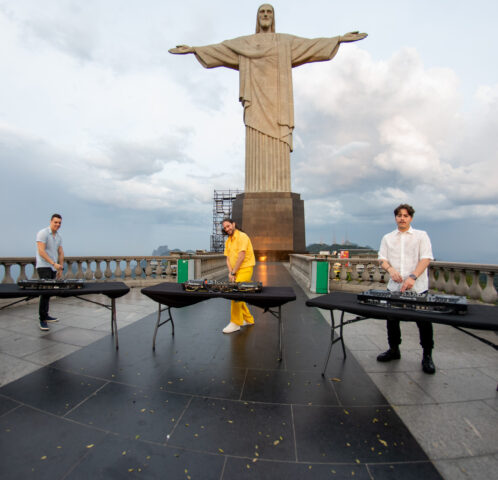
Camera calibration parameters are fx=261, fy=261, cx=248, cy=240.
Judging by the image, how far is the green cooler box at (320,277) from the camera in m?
8.17

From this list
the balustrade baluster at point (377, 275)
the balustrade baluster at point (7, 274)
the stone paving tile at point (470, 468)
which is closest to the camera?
the stone paving tile at point (470, 468)

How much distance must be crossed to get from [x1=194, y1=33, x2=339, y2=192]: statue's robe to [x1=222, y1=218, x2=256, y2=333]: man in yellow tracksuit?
16527 millimetres

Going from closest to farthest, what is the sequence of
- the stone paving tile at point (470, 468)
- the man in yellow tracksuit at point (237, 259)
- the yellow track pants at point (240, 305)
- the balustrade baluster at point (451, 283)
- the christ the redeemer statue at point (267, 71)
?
the stone paving tile at point (470, 468) → the man in yellow tracksuit at point (237, 259) → the yellow track pants at point (240, 305) → the balustrade baluster at point (451, 283) → the christ the redeemer statue at point (267, 71)

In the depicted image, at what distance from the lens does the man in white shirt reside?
126 inches

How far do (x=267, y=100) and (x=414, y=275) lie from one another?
63.0 ft

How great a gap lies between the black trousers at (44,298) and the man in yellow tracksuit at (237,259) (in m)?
3.18

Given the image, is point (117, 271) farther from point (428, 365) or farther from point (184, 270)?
point (428, 365)

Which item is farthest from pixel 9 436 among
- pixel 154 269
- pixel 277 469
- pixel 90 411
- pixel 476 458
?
pixel 154 269

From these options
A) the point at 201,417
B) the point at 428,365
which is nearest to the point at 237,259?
the point at 201,417

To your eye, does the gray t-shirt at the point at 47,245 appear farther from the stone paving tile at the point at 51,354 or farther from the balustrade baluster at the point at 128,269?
the balustrade baluster at the point at 128,269

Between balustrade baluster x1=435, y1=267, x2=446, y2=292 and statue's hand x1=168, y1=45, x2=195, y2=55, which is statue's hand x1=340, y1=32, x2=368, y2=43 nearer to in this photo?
statue's hand x1=168, y1=45, x2=195, y2=55

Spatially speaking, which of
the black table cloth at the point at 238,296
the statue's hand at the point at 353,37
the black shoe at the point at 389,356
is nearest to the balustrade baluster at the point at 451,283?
the black shoe at the point at 389,356

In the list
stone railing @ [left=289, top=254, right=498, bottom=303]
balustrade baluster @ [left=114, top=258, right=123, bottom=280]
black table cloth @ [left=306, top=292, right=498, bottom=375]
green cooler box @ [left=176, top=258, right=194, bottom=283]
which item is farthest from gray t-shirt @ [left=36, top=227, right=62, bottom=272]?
stone railing @ [left=289, top=254, right=498, bottom=303]

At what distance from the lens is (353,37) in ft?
58.9
